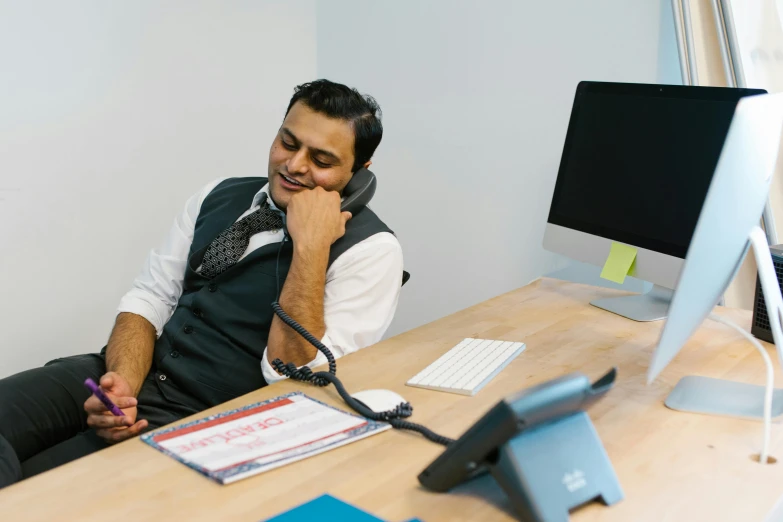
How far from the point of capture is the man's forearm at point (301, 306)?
163 centimetres

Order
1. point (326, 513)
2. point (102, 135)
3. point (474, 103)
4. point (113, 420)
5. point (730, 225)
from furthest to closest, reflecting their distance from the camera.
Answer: point (474, 103)
point (102, 135)
point (113, 420)
point (730, 225)
point (326, 513)

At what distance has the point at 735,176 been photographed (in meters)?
0.99

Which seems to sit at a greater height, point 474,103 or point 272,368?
point 474,103

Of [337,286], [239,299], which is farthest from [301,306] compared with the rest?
[239,299]

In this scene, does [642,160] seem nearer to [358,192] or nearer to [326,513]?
[358,192]

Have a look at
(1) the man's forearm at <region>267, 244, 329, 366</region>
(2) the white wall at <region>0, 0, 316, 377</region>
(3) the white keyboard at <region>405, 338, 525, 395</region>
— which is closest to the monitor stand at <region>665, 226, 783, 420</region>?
(3) the white keyboard at <region>405, 338, 525, 395</region>

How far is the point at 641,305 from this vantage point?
189 cm

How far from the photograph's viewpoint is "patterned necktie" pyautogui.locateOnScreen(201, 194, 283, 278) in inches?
72.8

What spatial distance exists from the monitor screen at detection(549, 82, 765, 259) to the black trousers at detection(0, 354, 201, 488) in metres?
1.05

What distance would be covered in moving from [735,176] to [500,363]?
605mm

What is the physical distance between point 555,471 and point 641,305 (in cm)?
105

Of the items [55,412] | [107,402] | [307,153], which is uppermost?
[307,153]

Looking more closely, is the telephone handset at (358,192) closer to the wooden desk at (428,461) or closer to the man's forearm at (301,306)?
the man's forearm at (301,306)

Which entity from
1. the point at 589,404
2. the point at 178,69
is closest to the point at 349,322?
the point at 589,404
